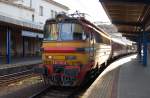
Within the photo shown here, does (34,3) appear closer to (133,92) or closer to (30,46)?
(30,46)

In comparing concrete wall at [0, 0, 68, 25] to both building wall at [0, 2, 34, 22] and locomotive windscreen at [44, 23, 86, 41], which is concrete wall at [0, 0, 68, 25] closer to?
building wall at [0, 2, 34, 22]

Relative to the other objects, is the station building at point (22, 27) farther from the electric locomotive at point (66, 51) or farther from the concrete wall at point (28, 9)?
the electric locomotive at point (66, 51)

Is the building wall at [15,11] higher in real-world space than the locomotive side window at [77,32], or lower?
higher

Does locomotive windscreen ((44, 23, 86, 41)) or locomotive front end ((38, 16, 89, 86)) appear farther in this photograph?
locomotive windscreen ((44, 23, 86, 41))

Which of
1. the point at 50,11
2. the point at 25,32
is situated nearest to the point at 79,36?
the point at 25,32

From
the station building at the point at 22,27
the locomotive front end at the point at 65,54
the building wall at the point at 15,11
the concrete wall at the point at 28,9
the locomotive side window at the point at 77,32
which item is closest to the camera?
the locomotive front end at the point at 65,54

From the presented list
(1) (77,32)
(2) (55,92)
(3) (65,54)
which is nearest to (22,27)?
(1) (77,32)

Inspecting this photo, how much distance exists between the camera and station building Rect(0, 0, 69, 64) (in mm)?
26980

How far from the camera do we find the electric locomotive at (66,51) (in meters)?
13.5

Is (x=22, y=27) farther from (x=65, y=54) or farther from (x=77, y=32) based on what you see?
(x=65, y=54)

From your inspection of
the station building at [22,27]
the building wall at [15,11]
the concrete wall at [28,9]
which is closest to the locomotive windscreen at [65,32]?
the station building at [22,27]

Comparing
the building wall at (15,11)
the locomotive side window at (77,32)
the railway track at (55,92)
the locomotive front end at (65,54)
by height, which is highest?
A: the building wall at (15,11)

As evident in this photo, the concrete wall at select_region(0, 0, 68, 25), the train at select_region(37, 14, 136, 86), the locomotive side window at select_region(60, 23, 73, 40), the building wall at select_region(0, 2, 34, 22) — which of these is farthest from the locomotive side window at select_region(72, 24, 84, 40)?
the building wall at select_region(0, 2, 34, 22)

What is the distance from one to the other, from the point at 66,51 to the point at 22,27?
15279mm
